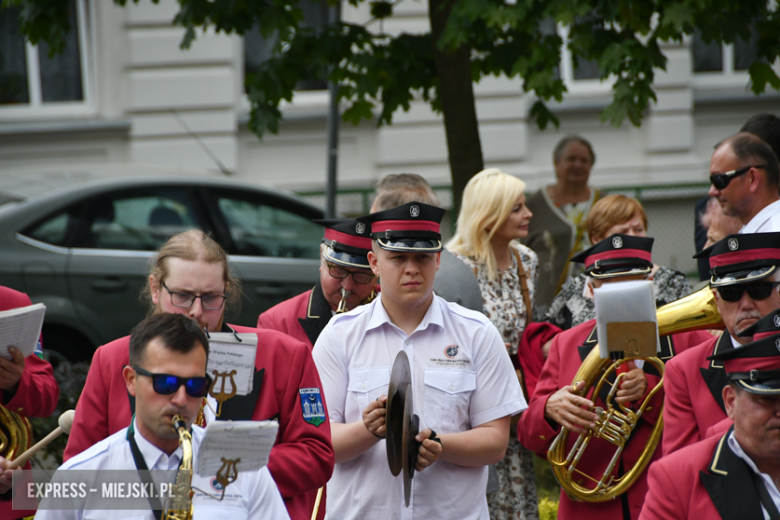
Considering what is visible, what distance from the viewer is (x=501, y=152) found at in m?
12.0

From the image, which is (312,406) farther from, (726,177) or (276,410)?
(726,177)

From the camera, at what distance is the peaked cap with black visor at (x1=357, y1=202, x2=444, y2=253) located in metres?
3.29

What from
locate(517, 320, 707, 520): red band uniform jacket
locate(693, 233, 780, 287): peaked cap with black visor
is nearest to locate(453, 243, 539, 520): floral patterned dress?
locate(517, 320, 707, 520): red band uniform jacket

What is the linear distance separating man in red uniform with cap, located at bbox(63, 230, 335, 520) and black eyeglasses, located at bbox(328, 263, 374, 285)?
77 centimetres

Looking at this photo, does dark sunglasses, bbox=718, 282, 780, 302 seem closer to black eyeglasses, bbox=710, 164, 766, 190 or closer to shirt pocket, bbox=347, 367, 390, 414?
black eyeglasses, bbox=710, 164, 766, 190

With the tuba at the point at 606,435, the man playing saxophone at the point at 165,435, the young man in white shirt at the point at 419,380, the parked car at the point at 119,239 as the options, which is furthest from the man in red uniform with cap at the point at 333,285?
the parked car at the point at 119,239

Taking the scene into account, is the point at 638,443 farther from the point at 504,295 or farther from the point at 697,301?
the point at 504,295

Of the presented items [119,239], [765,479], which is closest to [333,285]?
[765,479]

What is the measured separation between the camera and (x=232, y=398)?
2.98m

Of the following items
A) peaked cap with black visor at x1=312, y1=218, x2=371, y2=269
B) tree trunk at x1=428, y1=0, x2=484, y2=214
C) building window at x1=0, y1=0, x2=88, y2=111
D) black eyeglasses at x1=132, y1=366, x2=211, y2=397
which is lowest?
black eyeglasses at x1=132, y1=366, x2=211, y2=397

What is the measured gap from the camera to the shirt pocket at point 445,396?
10.7 ft

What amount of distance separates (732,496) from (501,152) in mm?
9727

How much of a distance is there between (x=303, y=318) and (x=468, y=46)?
3.44m

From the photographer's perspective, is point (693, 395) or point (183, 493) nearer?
point (183, 493)
